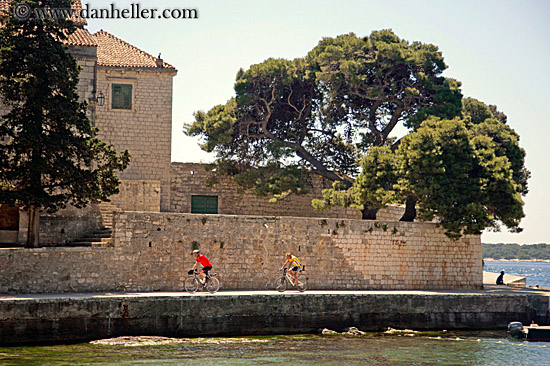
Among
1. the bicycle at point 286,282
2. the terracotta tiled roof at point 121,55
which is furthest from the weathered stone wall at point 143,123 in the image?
the bicycle at point 286,282

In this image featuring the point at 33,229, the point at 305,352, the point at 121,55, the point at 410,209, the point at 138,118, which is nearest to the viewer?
the point at 305,352

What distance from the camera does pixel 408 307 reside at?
23922 mm

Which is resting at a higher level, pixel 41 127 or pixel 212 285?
pixel 41 127

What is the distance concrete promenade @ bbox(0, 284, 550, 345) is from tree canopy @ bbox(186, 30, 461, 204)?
33.2ft

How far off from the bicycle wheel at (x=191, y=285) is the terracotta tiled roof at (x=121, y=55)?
40.0 feet

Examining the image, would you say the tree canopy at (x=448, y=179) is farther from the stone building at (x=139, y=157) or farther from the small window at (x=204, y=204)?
the small window at (x=204, y=204)

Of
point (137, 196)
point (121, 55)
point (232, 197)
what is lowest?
point (137, 196)

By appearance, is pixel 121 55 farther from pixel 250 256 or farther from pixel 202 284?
pixel 202 284

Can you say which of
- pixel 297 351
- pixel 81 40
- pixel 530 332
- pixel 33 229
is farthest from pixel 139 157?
pixel 530 332

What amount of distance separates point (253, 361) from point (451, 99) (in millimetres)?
18688

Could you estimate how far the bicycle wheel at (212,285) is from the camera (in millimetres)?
23181

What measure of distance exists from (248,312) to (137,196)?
1025cm

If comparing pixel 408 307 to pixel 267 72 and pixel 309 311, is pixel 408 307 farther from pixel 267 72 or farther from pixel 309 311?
pixel 267 72

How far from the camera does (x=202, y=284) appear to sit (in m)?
23.2
